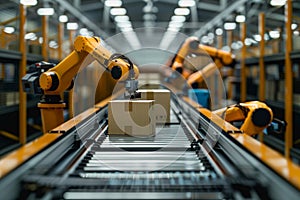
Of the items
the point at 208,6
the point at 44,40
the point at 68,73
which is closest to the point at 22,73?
the point at 44,40

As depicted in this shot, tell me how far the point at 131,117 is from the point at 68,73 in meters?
1.20

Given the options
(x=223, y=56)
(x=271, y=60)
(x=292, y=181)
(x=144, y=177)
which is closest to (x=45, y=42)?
(x=223, y=56)

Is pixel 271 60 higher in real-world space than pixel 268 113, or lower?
higher

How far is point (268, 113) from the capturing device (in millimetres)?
3277

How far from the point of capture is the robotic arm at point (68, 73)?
349 centimetres

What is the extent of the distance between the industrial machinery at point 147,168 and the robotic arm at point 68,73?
0.13 meters

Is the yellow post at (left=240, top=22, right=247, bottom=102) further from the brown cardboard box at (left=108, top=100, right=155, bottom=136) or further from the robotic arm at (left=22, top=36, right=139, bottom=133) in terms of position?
the brown cardboard box at (left=108, top=100, right=155, bottom=136)

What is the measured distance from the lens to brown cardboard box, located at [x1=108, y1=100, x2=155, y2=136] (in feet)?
10.5

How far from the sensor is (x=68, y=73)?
407 cm

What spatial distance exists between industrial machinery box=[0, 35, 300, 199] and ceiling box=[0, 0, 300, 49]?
452 centimetres

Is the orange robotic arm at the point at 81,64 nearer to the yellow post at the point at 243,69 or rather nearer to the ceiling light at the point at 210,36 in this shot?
the yellow post at the point at 243,69

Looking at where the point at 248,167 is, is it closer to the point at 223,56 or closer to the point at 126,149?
the point at 126,149

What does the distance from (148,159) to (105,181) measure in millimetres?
732

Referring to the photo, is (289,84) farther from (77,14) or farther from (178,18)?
(178,18)
